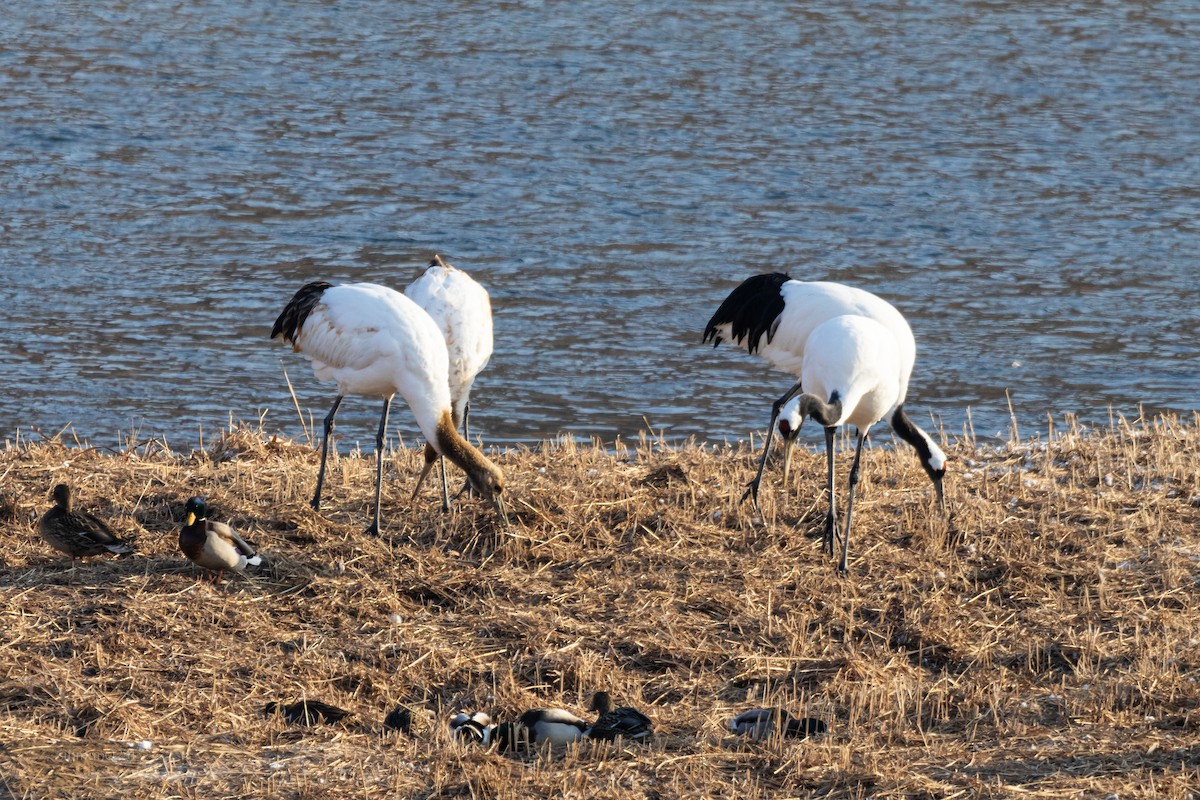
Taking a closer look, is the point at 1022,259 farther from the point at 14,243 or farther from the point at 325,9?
the point at 325,9

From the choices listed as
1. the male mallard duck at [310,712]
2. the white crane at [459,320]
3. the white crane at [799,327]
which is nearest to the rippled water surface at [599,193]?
the white crane at [799,327]

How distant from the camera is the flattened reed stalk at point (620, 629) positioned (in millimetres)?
5605

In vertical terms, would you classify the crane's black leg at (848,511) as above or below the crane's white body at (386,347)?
below

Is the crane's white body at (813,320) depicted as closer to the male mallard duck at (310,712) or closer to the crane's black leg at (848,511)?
the crane's black leg at (848,511)

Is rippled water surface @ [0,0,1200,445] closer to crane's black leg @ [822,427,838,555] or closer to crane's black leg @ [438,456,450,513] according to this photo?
crane's black leg @ [438,456,450,513]

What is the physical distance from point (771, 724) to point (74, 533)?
130 inches

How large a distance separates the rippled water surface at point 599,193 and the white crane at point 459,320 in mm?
Answer: 2060

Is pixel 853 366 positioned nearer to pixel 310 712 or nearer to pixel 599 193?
pixel 310 712

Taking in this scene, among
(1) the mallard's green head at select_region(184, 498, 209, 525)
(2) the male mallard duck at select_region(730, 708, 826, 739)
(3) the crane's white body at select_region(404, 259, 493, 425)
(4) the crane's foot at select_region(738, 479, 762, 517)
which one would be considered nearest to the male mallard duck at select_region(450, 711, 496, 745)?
(2) the male mallard duck at select_region(730, 708, 826, 739)

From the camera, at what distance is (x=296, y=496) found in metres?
8.58

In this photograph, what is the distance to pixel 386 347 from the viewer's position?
27.2 ft

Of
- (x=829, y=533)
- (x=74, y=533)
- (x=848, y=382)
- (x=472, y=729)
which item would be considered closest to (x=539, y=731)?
(x=472, y=729)

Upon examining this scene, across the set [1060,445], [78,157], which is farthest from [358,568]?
[78,157]

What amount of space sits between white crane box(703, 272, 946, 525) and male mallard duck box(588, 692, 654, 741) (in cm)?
266
